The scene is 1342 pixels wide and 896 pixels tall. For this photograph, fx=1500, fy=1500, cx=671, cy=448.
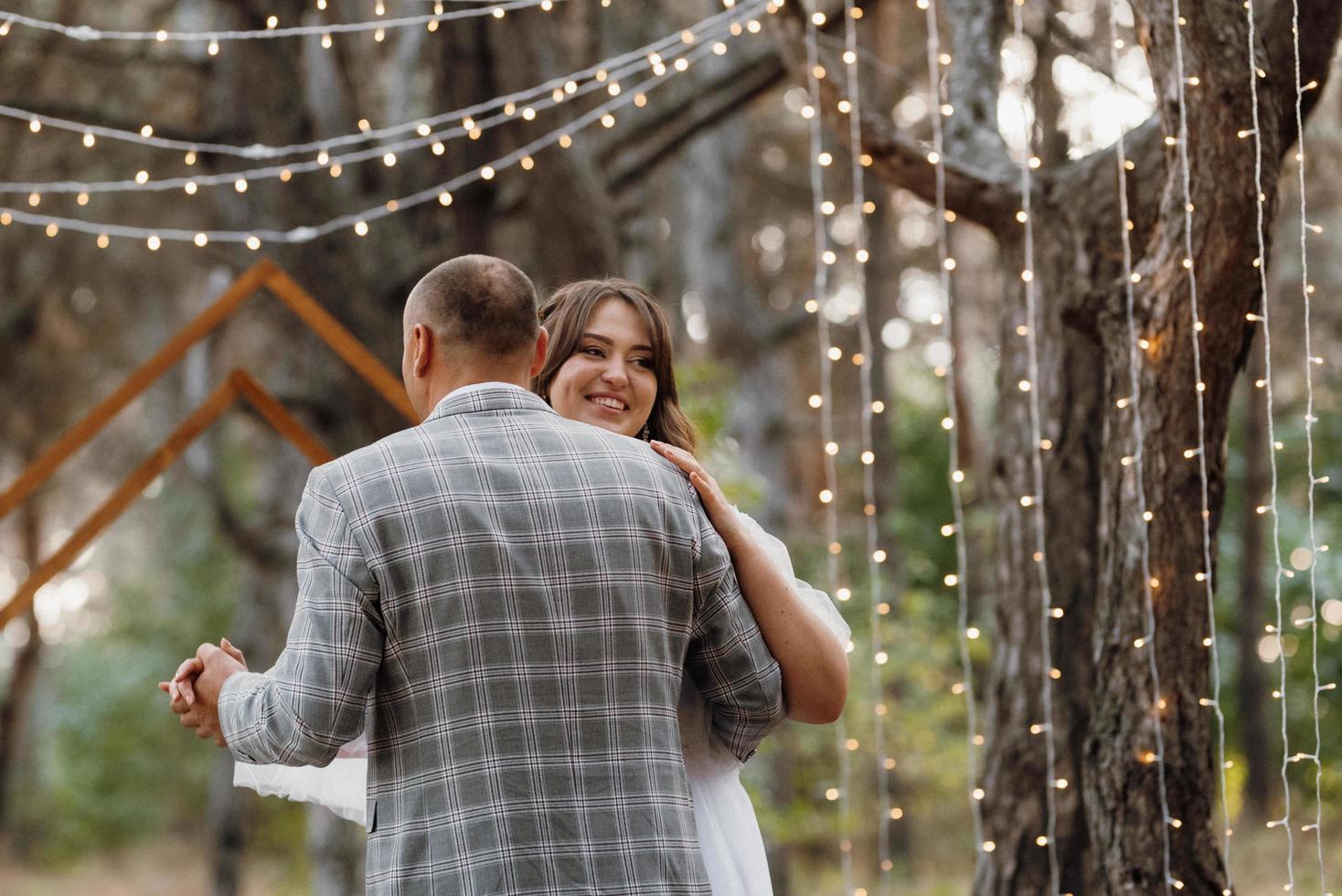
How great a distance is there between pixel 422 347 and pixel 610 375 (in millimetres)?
509

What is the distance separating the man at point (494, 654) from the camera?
176cm

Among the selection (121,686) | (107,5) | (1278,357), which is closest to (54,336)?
(107,5)

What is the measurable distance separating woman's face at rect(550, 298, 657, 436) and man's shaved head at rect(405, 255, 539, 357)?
45cm

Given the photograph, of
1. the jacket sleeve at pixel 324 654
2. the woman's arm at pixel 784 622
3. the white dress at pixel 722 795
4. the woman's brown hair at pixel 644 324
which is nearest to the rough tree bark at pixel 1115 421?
the woman's brown hair at pixel 644 324

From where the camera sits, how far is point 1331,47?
3.21 metres

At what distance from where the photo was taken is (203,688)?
6.42 feet

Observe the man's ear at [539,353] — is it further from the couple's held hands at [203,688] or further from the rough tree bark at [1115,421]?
the rough tree bark at [1115,421]

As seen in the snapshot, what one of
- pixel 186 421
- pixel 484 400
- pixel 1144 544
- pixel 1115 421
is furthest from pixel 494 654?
pixel 186 421

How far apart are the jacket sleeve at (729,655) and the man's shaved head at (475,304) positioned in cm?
36

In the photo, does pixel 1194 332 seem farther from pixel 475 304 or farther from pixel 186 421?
pixel 186 421

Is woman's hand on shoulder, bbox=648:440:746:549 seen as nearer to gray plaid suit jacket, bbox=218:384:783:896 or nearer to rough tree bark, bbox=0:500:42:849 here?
gray plaid suit jacket, bbox=218:384:783:896

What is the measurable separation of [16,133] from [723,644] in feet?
23.1

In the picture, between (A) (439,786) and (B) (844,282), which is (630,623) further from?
(B) (844,282)

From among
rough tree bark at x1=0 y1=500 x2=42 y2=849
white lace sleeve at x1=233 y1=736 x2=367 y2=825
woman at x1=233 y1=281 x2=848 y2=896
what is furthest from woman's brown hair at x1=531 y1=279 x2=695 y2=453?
rough tree bark at x1=0 y1=500 x2=42 y2=849
